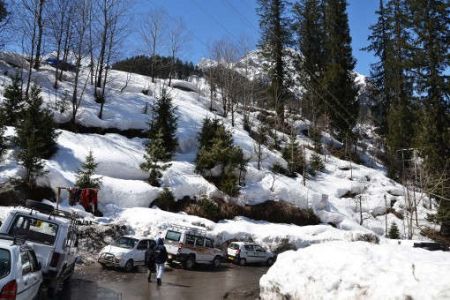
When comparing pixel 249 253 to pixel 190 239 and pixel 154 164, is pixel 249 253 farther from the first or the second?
pixel 154 164

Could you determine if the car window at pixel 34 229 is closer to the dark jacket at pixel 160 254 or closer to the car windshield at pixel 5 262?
the car windshield at pixel 5 262

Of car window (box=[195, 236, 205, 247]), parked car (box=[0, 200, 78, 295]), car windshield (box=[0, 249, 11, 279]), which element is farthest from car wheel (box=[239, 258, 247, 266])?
car windshield (box=[0, 249, 11, 279])

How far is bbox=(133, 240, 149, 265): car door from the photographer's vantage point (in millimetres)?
19406

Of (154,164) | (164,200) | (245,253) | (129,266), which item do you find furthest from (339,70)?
(129,266)

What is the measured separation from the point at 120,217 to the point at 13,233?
15.1m

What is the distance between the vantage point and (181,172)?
1361 inches

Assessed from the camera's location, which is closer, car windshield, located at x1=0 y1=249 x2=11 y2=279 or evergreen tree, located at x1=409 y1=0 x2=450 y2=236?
car windshield, located at x1=0 y1=249 x2=11 y2=279

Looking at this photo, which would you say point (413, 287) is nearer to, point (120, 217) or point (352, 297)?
point (352, 297)

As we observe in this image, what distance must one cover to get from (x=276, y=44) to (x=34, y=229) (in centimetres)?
4722

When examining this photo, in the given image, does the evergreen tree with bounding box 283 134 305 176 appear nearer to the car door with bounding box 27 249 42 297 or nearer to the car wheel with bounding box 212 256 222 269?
the car wheel with bounding box 212 256 222 269

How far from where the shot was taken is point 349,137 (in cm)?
5488

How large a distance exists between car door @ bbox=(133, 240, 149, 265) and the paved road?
1.41 ft

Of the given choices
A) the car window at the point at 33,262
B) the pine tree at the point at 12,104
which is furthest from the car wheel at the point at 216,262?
the pine tree at the point at 12,104

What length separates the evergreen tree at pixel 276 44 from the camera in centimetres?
5425
